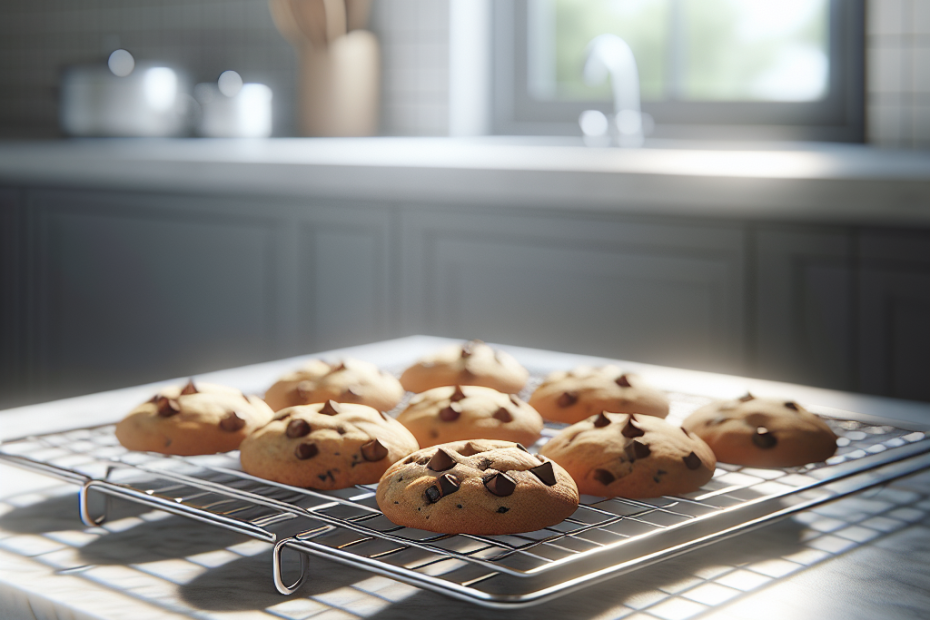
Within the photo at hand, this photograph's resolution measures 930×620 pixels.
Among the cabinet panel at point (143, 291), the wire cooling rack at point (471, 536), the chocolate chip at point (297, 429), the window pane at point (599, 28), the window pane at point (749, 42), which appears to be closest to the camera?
the wire cooling rack at point (471, 536)

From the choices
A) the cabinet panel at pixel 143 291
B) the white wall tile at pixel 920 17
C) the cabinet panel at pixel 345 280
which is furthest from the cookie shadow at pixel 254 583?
the white wall tile at pixel 920 17

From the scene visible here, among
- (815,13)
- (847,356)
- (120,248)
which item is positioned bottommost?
(847,356)

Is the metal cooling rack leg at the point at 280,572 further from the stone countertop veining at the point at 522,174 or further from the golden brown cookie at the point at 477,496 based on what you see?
the stone countertop veining at the point at 522,174

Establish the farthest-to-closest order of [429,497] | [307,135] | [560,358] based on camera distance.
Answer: [307,135] → [560,358] → [429,497]

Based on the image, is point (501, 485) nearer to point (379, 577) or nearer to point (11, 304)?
point (379, 577)

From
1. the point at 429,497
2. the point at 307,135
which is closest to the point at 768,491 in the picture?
the point at 429,497

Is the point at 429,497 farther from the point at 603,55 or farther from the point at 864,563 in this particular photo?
the point at 603,55

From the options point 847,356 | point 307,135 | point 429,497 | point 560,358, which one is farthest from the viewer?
point 307,135
